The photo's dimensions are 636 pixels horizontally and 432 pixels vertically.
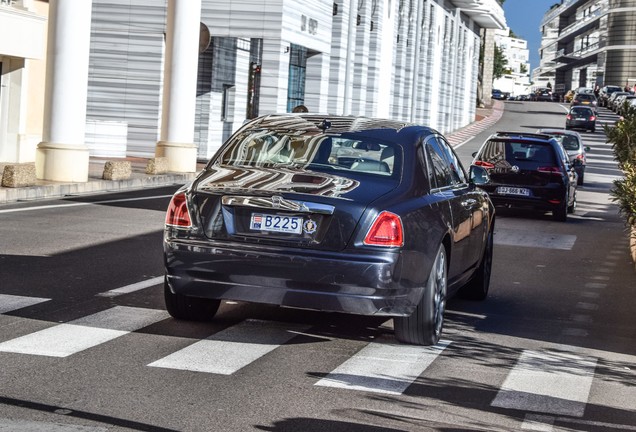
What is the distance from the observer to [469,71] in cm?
8825

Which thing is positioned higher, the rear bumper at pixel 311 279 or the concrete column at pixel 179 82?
the concrete column at pixel 179 82

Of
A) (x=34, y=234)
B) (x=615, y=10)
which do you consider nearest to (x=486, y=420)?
(x=34, y=234)

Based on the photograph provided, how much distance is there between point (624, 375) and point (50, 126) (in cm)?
1715

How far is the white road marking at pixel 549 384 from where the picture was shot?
7301mm

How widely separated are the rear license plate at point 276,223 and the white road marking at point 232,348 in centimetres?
81

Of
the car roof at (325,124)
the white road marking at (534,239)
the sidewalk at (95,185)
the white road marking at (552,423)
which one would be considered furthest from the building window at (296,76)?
the white road marking at (552,423)

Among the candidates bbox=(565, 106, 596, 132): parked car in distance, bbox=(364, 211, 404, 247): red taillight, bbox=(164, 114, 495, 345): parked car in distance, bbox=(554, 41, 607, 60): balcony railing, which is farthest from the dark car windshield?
bbox=(554, 41, 607, 60): balcony railing

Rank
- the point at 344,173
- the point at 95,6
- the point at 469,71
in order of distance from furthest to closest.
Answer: the point at 469,71 → the point at 95,6 → the point at 344,173

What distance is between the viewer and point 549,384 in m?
7.95

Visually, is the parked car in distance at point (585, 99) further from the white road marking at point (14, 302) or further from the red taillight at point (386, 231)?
the red taillight at point (386, 231)

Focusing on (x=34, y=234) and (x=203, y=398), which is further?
(x=34, y=234)

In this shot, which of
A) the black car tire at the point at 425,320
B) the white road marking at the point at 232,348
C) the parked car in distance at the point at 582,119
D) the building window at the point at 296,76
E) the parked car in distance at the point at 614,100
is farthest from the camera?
the parked car in distance at the point at 614,100

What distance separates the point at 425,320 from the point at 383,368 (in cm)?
90

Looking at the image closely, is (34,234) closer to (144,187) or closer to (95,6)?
(144,187)
